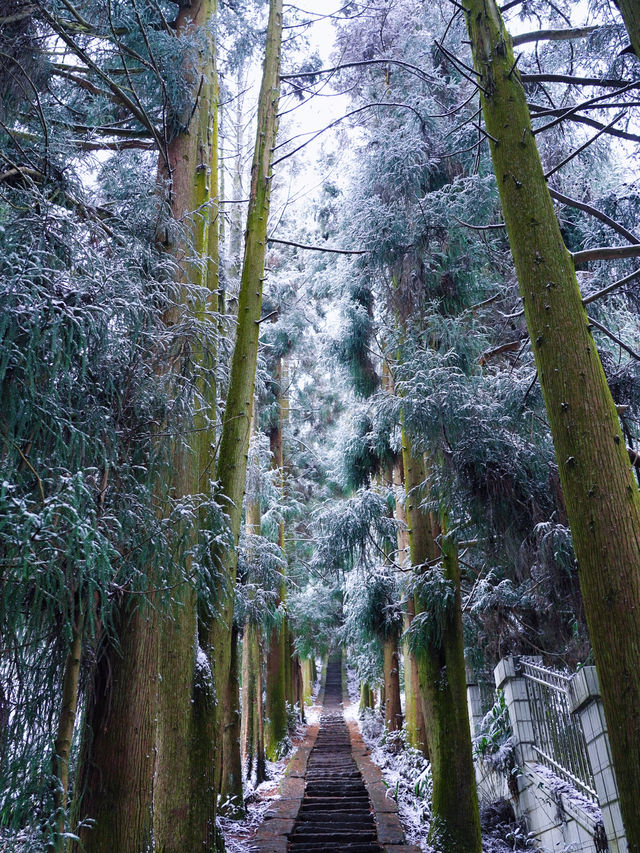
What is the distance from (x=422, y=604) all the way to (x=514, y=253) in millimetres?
4210

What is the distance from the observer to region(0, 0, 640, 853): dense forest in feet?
8.44

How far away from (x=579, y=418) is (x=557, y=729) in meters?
4.50

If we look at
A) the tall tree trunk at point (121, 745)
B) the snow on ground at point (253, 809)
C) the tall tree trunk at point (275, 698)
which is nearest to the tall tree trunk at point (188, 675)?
the tall tree trunk at point (121, 745)

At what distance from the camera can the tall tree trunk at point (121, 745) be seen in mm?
2932

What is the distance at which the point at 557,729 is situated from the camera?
6195 mm

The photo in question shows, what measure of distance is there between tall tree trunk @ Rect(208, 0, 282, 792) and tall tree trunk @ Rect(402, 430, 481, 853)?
6.93 ft

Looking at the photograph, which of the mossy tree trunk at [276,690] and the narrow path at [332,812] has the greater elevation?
the mossy tree trunk at [276,690]

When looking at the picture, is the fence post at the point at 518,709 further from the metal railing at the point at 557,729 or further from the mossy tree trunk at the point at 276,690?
the mossy tree trunk at the point at 276,690

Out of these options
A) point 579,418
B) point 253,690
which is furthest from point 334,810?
point 579,418

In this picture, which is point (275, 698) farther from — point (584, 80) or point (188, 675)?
point (584, 80)

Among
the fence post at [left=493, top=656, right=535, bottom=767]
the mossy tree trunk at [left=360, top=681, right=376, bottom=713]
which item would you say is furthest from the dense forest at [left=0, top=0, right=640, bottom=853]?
the mossy tree trunk at [left=360, top=681, right=376, bottom=713]

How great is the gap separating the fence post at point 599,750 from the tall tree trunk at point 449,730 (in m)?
1.58

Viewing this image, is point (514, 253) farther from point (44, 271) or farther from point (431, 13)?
point (431, 13)

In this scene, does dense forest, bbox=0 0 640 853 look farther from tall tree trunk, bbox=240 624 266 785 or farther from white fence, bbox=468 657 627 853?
tall tree trunk, bbox=240 624 266 785
